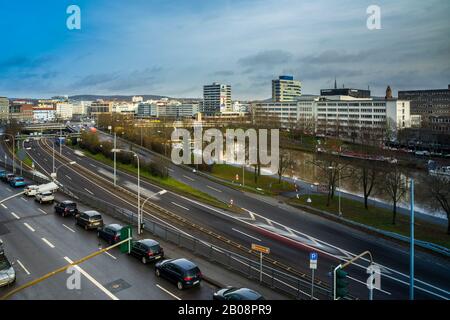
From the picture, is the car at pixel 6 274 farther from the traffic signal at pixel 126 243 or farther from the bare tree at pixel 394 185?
the bare tree at pixel 394 185

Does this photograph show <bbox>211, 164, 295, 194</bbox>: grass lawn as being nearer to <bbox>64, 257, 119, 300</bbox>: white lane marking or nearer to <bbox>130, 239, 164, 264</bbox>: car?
<bbox>130, 239, 164, 264</bbox>: car

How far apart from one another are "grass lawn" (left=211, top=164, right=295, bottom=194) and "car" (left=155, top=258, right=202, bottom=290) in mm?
29492

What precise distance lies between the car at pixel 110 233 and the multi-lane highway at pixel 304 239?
8.46 metres

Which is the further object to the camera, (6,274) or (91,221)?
(91,221)

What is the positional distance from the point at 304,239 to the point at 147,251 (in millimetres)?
13215

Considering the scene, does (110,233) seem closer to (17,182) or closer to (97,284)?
(97,284)

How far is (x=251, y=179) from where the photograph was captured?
57406 millimetres

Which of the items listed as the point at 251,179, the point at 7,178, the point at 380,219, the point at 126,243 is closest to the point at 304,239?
the point at 380,219

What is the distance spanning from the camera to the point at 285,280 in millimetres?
20922

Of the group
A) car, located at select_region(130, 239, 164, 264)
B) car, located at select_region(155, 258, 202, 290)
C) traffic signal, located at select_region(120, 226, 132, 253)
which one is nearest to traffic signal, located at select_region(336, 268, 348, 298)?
traffic signal, located at select_region(120, 226, 132, 253)

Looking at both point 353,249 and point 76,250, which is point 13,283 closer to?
point 76,250

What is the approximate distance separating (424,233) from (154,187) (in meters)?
30.4

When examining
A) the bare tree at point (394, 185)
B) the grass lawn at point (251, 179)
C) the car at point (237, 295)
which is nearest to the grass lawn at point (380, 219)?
the bare tree at point (394, 185)

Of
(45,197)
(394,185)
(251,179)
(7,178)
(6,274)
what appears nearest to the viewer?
(6,274)
